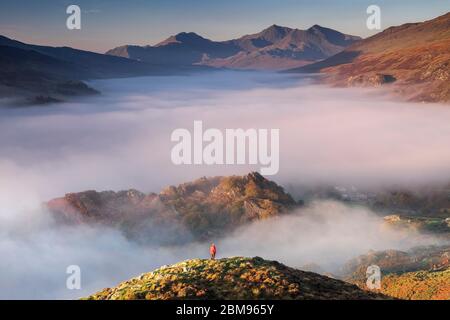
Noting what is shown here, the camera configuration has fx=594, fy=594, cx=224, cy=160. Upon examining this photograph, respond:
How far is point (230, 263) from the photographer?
236 ft

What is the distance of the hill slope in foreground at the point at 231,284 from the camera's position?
2470 inches

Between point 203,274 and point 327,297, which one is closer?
point 327,297

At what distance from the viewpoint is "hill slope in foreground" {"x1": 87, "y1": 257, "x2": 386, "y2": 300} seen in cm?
6275

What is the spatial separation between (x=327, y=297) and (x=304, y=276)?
27.0 ft

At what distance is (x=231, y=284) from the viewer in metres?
65.5
